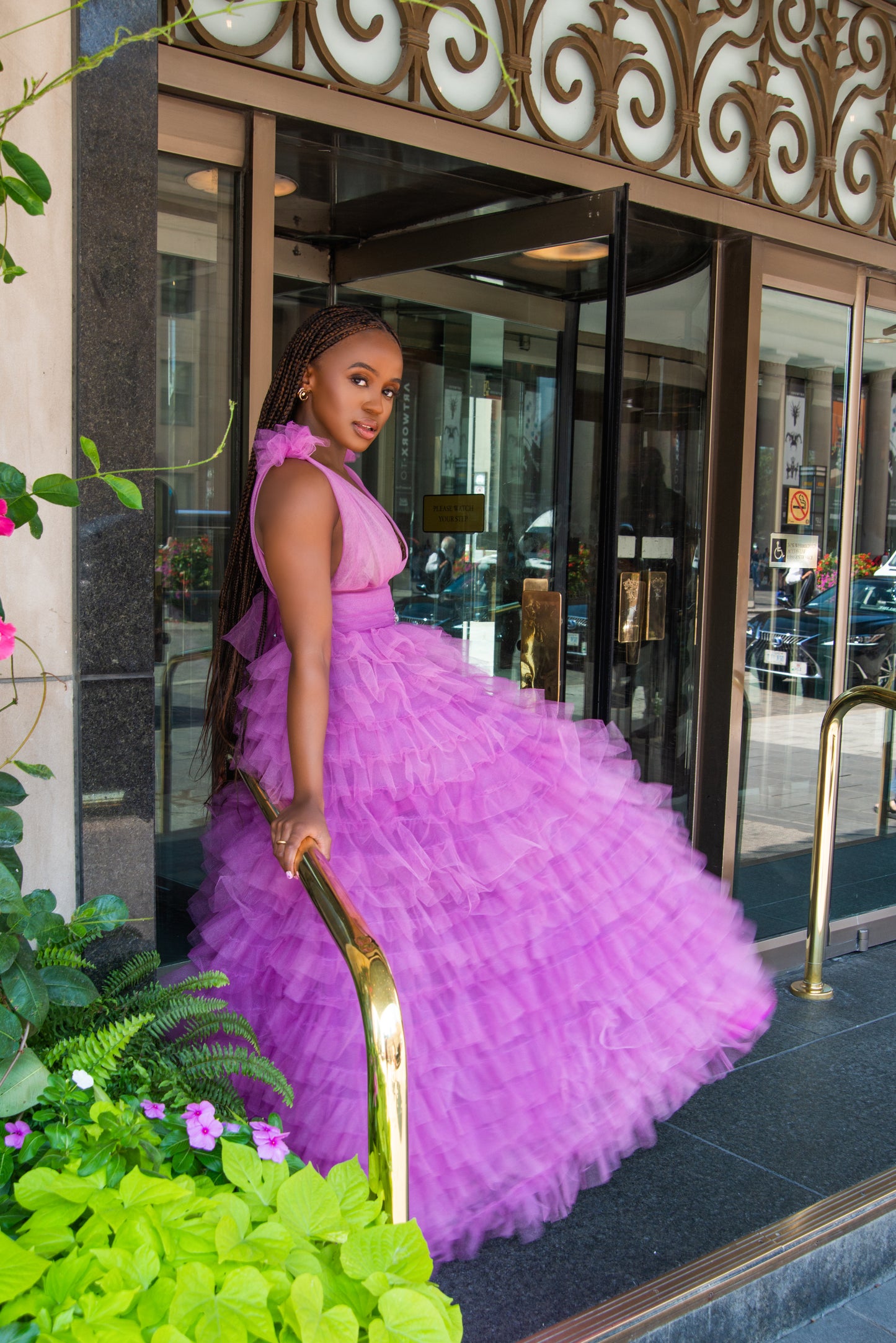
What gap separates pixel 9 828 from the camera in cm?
163

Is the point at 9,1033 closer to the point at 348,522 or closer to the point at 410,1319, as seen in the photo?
the point at 410,1319

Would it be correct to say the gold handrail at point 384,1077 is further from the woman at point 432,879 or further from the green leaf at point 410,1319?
the woman at point 432,879

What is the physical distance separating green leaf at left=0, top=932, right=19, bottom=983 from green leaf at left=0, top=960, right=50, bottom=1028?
2 centimetres

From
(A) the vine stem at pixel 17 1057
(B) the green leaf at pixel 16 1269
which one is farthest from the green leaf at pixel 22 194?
(B) the green leaf at pixel 16 1269

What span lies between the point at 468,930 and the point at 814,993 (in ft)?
7.11

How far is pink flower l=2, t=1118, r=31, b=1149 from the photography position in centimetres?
149

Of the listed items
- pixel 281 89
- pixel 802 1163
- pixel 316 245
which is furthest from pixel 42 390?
pixel 802 1163

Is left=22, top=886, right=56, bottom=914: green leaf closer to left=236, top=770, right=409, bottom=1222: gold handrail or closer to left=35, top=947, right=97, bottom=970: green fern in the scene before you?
left=35, top=947, right=97, bottom=970: green fern

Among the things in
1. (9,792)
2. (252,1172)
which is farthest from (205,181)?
(252,1172)

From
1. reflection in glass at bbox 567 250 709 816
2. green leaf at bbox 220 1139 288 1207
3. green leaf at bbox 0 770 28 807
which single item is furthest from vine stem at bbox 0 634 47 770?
reflection in glass at bbox 567 250 709 816

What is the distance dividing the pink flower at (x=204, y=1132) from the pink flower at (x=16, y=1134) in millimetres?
203

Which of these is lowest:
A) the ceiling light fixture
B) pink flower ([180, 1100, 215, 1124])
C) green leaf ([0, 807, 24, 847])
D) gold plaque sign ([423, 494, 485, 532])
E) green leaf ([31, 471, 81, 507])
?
pink flower ([180, 1100, 215, 1124])

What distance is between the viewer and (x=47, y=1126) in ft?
4.89

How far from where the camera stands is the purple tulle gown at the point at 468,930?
2.05 metres
